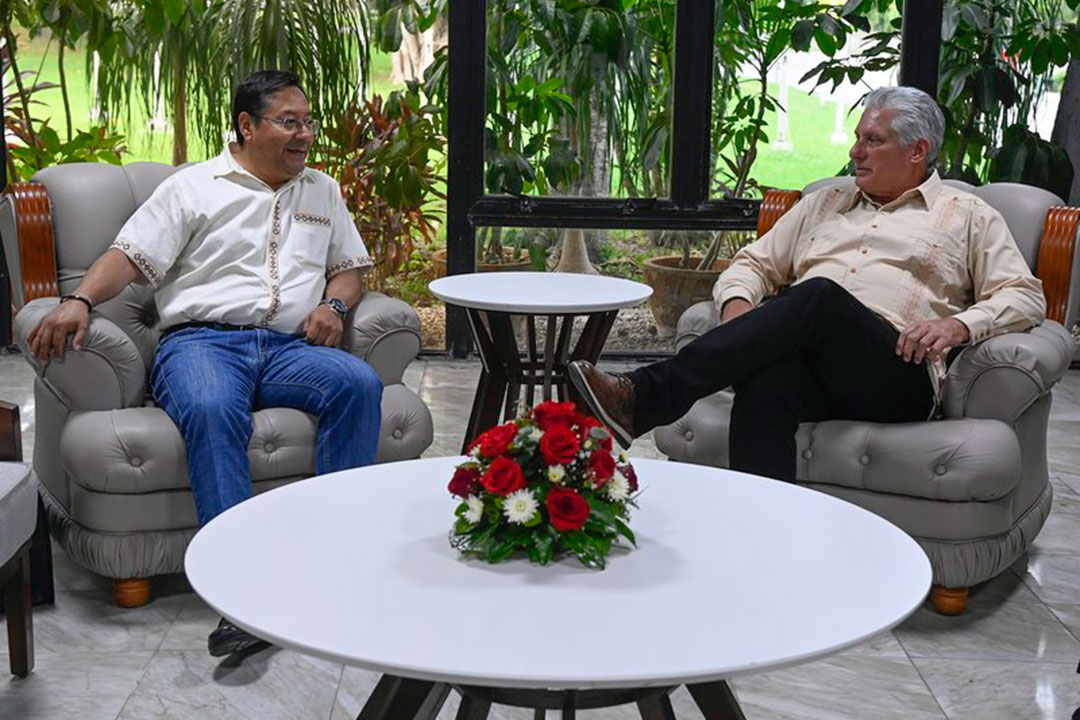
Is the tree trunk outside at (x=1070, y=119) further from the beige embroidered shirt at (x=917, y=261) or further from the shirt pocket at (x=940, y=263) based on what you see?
the shirt pocket at (x=940, y=263)

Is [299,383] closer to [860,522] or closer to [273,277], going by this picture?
[273,277]

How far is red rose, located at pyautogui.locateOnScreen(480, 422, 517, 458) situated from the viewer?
6.30 ft

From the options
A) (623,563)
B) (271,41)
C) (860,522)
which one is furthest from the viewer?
(271,41)

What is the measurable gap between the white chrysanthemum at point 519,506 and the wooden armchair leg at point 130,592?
138 centimetres

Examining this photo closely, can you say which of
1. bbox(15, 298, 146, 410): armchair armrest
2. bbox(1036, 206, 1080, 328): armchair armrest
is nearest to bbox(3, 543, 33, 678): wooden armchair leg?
bbox(15, 298, 146, 410): armchair armrest

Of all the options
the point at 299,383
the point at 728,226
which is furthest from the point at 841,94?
the point at 299,383

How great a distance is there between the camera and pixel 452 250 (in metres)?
5.39

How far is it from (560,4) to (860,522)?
3621mm

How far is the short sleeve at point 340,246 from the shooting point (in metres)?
3.41

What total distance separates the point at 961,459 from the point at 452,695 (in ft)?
3.88

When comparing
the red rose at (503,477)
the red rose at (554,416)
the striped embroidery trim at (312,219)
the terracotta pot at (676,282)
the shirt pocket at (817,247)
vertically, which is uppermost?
the striped embroidery trim at (312,219)

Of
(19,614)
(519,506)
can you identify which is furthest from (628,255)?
(519,506)

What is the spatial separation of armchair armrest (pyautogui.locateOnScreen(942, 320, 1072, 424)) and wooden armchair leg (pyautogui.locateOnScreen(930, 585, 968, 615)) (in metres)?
0.39

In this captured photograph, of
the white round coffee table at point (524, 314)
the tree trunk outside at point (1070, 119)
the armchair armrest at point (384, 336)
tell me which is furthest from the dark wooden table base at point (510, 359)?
the tree trunk outside at point (1070, 119)
